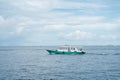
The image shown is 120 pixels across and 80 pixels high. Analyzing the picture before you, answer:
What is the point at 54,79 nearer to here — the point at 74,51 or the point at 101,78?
the point at 101,78

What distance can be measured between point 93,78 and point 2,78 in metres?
21.3

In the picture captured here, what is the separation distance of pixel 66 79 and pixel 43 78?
5.71m

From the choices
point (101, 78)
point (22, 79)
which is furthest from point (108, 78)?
point (22, 79)

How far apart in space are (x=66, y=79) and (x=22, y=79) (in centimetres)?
1030

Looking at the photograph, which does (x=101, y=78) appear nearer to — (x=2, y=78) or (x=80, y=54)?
(x=2, y=78)

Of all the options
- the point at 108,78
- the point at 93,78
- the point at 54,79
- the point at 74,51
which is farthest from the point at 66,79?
the point at 74,51

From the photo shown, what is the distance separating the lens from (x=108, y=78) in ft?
185

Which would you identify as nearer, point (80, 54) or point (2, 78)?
point (2, 78)

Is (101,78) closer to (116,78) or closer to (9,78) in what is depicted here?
(116,78)

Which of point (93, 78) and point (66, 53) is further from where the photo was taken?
point (66, 53)

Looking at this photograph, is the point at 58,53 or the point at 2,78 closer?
the point at 2,78

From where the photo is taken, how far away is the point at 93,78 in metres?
56.6

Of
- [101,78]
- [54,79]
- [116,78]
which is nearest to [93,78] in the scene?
[101,78]

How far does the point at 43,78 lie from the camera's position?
2260 inches
